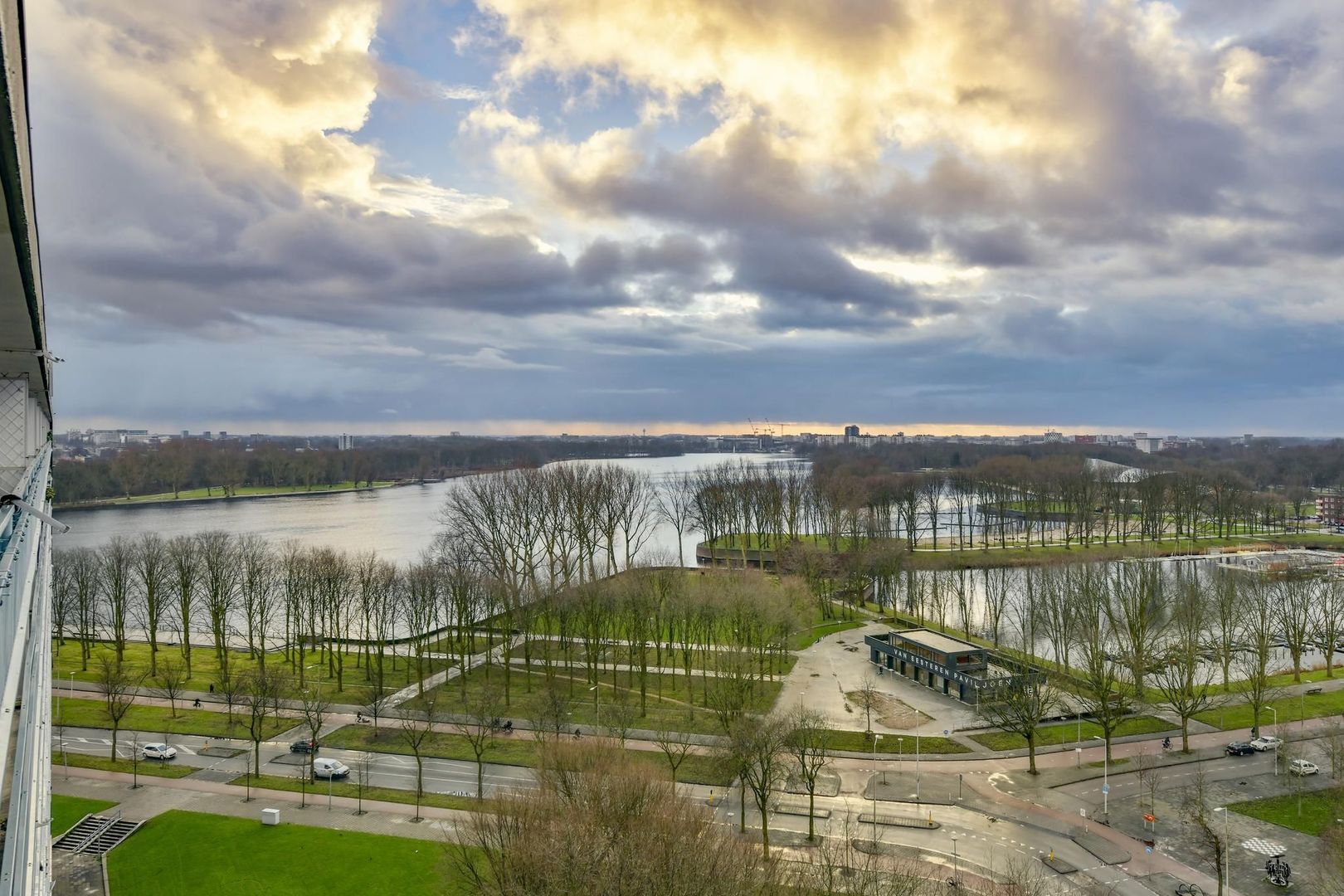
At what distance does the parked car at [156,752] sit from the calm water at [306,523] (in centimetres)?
3239

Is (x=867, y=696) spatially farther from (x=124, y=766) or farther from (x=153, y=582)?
(x=153, y=582)

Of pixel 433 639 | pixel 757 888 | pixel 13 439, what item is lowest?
pixel 433 639

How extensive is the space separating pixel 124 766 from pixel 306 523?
206 ft

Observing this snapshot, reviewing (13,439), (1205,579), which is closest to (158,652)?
(13,439)

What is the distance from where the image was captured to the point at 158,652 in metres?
43.9

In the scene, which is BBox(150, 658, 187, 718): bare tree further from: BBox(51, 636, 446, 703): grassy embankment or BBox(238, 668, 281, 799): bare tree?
BBox(238, 668, 281, 799): bare tree

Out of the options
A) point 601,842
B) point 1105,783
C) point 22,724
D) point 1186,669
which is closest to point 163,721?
point 601,842

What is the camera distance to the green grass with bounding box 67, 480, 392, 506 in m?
110

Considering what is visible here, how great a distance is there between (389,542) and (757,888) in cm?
6385

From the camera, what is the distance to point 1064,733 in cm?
3192

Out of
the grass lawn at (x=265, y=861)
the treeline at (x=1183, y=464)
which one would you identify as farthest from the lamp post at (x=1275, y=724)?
the treeline at (x=1183, y=464)

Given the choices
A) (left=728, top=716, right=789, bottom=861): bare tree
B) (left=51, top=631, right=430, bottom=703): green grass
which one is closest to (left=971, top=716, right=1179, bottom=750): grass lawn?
(left=728, top=716, right=789, bottom=861): bare tree

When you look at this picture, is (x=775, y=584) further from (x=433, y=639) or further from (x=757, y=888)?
(x=757, y=888)

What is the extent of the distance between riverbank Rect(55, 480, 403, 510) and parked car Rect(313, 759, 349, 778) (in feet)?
308
